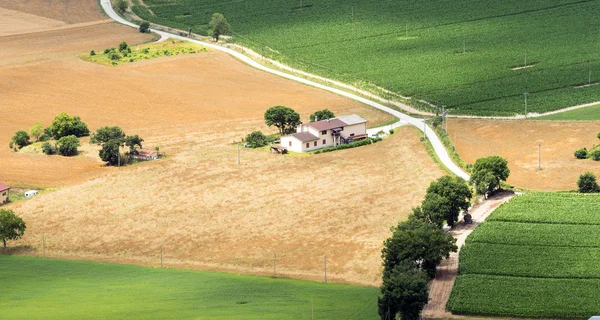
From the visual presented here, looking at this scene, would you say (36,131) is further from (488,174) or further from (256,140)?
(488,174)

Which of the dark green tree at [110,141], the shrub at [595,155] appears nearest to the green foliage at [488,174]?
the shrub at [595,155]

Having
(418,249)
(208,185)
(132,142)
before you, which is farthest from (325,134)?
(418,249)

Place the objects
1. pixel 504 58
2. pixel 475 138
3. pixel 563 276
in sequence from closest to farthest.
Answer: pixel 563 276 → pixel 475 138 → pixel 504 58

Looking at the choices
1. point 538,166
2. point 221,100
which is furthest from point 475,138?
point 221,100

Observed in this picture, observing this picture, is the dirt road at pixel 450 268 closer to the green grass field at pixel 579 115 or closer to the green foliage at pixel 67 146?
the green grass field at pixel 579 115

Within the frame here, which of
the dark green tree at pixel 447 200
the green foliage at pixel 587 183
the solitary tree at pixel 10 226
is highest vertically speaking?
the green foliage at pixel 587 183

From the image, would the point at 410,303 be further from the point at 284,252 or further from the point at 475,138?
the point at 475,138
